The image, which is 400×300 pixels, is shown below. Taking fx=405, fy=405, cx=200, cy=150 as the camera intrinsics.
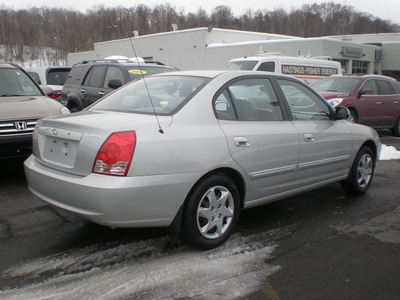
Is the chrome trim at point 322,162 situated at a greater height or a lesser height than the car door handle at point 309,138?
lesser

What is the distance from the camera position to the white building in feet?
83.9

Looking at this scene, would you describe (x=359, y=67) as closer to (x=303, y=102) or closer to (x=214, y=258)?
(x=303, y=102)

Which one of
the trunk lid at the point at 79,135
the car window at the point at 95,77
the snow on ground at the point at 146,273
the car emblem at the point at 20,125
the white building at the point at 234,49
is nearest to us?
the snow on ground at the point at 146,273

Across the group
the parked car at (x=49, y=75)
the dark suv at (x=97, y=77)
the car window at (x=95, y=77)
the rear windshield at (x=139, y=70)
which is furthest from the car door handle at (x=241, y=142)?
the parked car at (x=49, y=75)

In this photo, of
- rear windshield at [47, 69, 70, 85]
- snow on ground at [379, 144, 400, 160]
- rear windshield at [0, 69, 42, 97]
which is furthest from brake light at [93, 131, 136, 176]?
rear windshield at [47, 69, 70, 85]

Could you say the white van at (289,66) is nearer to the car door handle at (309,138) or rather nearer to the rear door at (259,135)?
the car door handle at (309,138)

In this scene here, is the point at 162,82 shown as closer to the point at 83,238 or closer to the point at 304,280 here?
the point at 83,238

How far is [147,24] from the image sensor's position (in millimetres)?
77125

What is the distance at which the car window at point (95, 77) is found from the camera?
920cm

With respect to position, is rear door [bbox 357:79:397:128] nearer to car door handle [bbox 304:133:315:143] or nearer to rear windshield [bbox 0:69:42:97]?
car door handle [bbox 304:133:315:143]

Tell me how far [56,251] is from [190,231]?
115 cm

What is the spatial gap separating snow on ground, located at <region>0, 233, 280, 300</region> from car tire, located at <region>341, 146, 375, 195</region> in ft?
6.76

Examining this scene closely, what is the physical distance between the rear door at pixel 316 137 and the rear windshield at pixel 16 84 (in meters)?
4.28

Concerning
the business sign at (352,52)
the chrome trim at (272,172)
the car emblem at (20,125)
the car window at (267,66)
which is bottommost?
the chrome trim at (272,172)
